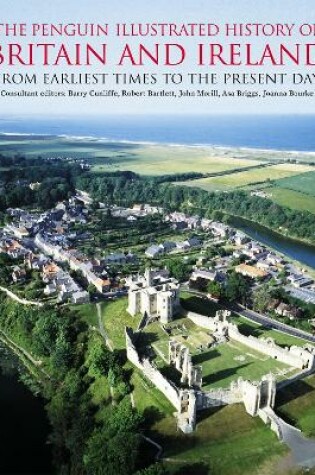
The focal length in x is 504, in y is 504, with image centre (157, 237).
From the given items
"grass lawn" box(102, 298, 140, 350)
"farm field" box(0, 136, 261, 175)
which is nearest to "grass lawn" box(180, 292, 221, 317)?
"grass lawn" box(102, 298, 140, 350)

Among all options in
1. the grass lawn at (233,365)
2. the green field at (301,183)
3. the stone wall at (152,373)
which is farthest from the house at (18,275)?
the green field at (301,183)

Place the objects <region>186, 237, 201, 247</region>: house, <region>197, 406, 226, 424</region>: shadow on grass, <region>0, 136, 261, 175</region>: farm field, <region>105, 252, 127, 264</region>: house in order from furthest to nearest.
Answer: <region>0, 136, 261, 175</region>: farm field < <region>186, 237, 201, 247</region>: house < <region>105, 252, 127, 264</region>: house < <region>197, 406, 226, 424</region>: shadow on grass

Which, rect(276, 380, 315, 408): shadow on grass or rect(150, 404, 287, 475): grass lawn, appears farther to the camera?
rect(276, 380, 315, 408): shadow on grass

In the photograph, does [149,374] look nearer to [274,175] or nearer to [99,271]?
[99,271]

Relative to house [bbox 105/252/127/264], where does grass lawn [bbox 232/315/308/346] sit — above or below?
below

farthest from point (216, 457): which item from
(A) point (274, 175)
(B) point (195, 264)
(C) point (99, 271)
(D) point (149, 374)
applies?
(A) point (274, 175)

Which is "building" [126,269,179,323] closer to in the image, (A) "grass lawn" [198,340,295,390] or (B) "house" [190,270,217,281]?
(A) "grass lawn" [198,340,295,390]

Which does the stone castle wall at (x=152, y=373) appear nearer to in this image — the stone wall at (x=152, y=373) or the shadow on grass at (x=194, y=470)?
the stone wall at (x=152, y=373)
